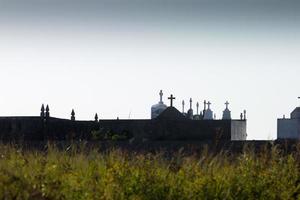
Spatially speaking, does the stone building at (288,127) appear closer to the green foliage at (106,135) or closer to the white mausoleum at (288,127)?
the white mausoleum at (288,127)

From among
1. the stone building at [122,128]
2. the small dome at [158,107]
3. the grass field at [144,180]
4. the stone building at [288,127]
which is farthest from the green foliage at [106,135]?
the grass field at [144,180]

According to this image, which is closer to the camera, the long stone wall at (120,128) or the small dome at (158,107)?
the long stone wall at (120,128)

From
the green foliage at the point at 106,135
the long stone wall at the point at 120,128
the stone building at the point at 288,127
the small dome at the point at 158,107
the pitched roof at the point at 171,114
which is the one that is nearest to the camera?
the green foliage at the point at 106,135

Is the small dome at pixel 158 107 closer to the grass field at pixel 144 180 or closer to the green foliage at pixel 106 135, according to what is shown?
the green foliage at pixel 106 135

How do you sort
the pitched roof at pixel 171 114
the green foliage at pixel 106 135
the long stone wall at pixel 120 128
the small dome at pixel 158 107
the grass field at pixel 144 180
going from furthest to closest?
the small dome at pixel 158 107 → the pitched roof at pixel 171 114 → the long stone wall at pixel 120 128 → the green foliage at pixel 106 135 → the grass field at pixel 144 180

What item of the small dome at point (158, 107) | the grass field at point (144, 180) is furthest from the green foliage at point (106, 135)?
the grass field at point (144, 180)

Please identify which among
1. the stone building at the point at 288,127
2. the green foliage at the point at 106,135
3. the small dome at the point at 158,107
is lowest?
the green foliage at the point at 106,135

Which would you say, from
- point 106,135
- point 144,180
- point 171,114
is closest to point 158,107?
point 171,114

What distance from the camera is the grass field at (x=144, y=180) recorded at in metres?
7.84

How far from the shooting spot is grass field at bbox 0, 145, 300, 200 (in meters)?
7.84

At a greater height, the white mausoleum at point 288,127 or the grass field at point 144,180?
the white mausoleum at point 288,127

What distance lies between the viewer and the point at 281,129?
41188 millimetres

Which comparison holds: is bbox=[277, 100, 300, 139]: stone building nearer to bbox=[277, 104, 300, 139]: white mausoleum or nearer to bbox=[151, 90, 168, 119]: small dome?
bbox=[277, 104, 300, 139]: white mausoleum

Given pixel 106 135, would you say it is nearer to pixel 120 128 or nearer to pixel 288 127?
pixel 120 128
